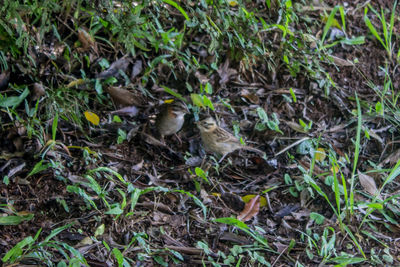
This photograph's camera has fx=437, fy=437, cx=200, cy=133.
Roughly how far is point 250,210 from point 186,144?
77 centimetres

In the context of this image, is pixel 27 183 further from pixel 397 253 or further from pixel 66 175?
pixel 397 253

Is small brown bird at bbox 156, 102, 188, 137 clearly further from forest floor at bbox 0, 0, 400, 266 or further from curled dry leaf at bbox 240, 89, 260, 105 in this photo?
curled dry leaf at bbox 240, 89, 260, 105

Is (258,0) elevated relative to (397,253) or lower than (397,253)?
elevated

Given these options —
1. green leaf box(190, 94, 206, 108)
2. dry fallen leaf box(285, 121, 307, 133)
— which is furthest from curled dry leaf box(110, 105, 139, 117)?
dry fallen leaf box(285, 121, 307, 133)

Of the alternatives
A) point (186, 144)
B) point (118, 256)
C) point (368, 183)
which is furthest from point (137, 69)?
point (368, 183)

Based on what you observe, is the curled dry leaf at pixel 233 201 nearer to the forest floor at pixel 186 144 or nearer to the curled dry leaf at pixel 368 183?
the forest floor at pixel 186 144

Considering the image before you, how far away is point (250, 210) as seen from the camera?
116 inches

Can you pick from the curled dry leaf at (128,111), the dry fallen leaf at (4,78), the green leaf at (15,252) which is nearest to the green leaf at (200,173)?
the curled dry leaf at (128,111)

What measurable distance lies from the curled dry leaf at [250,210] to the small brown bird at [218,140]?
48cm

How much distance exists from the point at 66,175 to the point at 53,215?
1.00ft

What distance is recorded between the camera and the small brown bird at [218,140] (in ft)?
10.8

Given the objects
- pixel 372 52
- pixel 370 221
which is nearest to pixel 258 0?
pixel 372 52

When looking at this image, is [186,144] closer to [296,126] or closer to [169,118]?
[169,118]

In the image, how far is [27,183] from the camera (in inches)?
106
